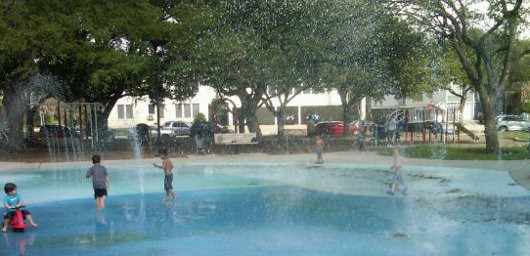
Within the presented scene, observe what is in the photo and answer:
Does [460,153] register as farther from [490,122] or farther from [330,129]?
[330,129]

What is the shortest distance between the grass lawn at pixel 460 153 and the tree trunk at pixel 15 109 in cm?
1642

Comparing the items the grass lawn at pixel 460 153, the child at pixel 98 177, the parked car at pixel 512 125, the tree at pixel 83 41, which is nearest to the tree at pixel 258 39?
the tree at pixel 83 41

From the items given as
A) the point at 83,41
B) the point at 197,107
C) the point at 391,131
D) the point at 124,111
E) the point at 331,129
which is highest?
the point at 83,41

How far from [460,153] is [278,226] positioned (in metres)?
14.2

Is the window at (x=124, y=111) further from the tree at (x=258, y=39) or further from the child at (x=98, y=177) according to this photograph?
the child at (x=98, y=177)

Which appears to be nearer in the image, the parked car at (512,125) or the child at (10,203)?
the child at (10,203)

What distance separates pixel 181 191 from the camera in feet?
45.4

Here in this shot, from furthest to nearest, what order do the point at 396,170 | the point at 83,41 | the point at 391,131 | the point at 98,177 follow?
the point at 391,131, the point at 83,41, the point at 396,170, the point at 98,177

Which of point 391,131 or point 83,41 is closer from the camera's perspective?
point 83,41

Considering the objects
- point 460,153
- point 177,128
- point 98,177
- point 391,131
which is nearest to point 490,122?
point 460,153

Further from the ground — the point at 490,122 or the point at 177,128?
the point at 177,128

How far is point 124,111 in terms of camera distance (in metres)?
63.9

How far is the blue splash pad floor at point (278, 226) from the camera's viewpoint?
26.9ft

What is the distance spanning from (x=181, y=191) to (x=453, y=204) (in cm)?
659
